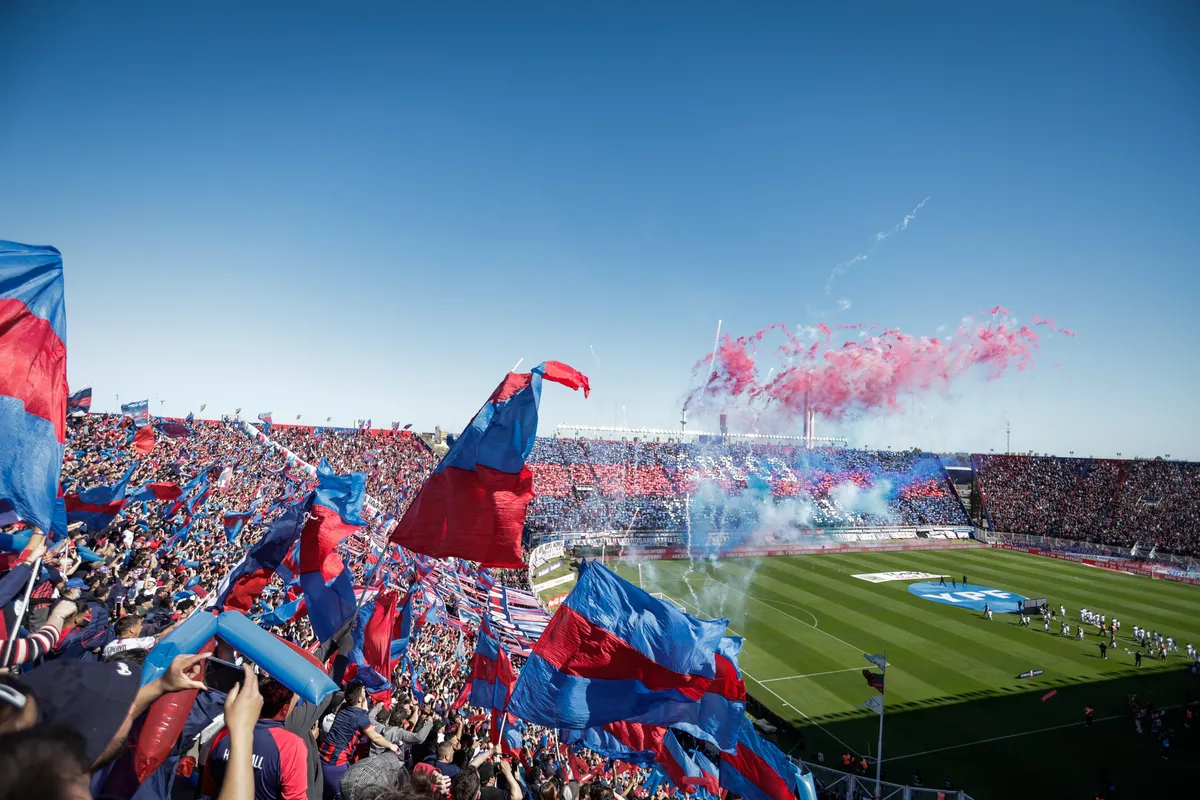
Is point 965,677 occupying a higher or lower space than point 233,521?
lower

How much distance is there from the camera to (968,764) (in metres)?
17.8

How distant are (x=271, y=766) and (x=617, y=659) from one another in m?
5.46

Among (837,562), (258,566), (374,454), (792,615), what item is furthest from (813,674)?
(374,454)

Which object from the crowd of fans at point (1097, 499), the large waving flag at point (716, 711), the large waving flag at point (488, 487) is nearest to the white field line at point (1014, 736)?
the large waving flag at point (716, 711)

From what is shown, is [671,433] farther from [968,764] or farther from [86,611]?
[86,611]

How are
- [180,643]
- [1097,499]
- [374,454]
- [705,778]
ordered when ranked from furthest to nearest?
[1097,499]
[374,454]
[705,778]
[180,643]

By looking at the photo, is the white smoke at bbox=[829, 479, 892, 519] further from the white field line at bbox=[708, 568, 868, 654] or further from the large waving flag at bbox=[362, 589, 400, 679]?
the large waving flag at bbox=[362, 589, 400, 679]

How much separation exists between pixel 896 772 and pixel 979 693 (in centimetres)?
764

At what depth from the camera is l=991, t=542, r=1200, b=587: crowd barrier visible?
43.3 meters

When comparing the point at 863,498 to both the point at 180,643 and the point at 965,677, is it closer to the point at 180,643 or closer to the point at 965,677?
the point at 965,677

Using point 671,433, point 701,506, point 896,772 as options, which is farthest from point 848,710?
point 671,433

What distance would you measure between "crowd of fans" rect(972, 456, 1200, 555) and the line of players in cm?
2905

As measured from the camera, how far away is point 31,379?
5.37 metres

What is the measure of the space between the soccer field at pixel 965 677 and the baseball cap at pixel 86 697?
1995 cm
